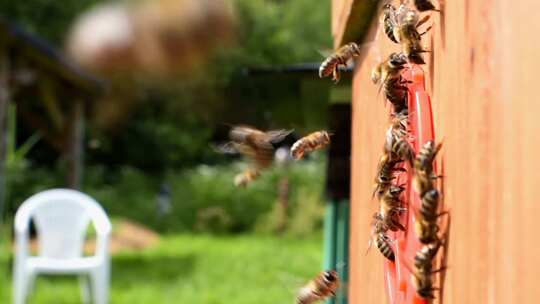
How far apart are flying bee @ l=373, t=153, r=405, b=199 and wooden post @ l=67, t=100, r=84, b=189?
12.1 meters

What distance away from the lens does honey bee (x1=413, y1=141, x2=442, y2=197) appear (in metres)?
1.14

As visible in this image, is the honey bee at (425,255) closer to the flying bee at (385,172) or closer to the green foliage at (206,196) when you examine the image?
the flying bee at (385,172)

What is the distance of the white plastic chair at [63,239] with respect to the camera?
7660mm

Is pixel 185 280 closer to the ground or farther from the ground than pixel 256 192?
Result: closer to the ground

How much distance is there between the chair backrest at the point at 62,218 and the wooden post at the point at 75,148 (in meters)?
4.76

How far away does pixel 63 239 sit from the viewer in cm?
836

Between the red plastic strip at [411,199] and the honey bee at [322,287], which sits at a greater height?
the red plastic strip at [411,199]

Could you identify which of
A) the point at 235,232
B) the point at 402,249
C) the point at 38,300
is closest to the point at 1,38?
the point at 38,300

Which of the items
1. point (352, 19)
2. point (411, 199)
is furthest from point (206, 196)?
point (411, 199)

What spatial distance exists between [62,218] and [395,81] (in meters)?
7.38

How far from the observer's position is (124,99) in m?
22.8

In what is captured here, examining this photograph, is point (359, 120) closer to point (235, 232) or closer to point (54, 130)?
point (54, 130)

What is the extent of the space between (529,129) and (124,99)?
73.3ft

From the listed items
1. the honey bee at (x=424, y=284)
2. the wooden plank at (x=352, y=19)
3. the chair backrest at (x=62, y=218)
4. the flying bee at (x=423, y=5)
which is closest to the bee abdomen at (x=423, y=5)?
the flying bee at (x=423, y=5)
